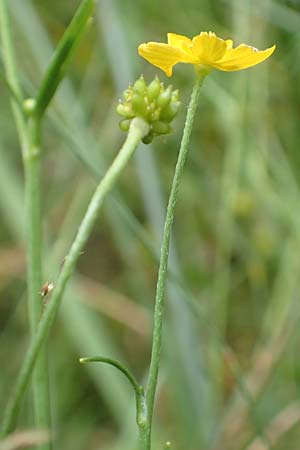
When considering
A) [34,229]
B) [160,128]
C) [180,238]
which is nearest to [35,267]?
[34,229]

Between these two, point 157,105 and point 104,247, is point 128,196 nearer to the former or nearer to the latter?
point 104,247

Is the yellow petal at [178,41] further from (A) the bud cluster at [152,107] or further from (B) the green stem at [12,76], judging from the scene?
(B) the green stem at [12,76]

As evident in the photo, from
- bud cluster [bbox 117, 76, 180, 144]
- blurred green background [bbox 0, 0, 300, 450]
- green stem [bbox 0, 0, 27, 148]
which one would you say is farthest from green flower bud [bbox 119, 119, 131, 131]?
blurred green background [bbox 0, 0, 300, 450]

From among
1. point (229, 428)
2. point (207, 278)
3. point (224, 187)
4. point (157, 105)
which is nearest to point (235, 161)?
point (224, 187)

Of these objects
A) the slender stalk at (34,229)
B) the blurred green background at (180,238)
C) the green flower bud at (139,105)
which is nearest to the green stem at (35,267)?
the slender stalk at (34,229)

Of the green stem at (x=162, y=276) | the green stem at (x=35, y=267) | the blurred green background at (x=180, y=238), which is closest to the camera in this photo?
the green stem at (x=162, y=276)

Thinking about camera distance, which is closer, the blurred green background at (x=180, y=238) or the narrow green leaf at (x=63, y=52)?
the narrow green leaf at (x=63, y=52)
